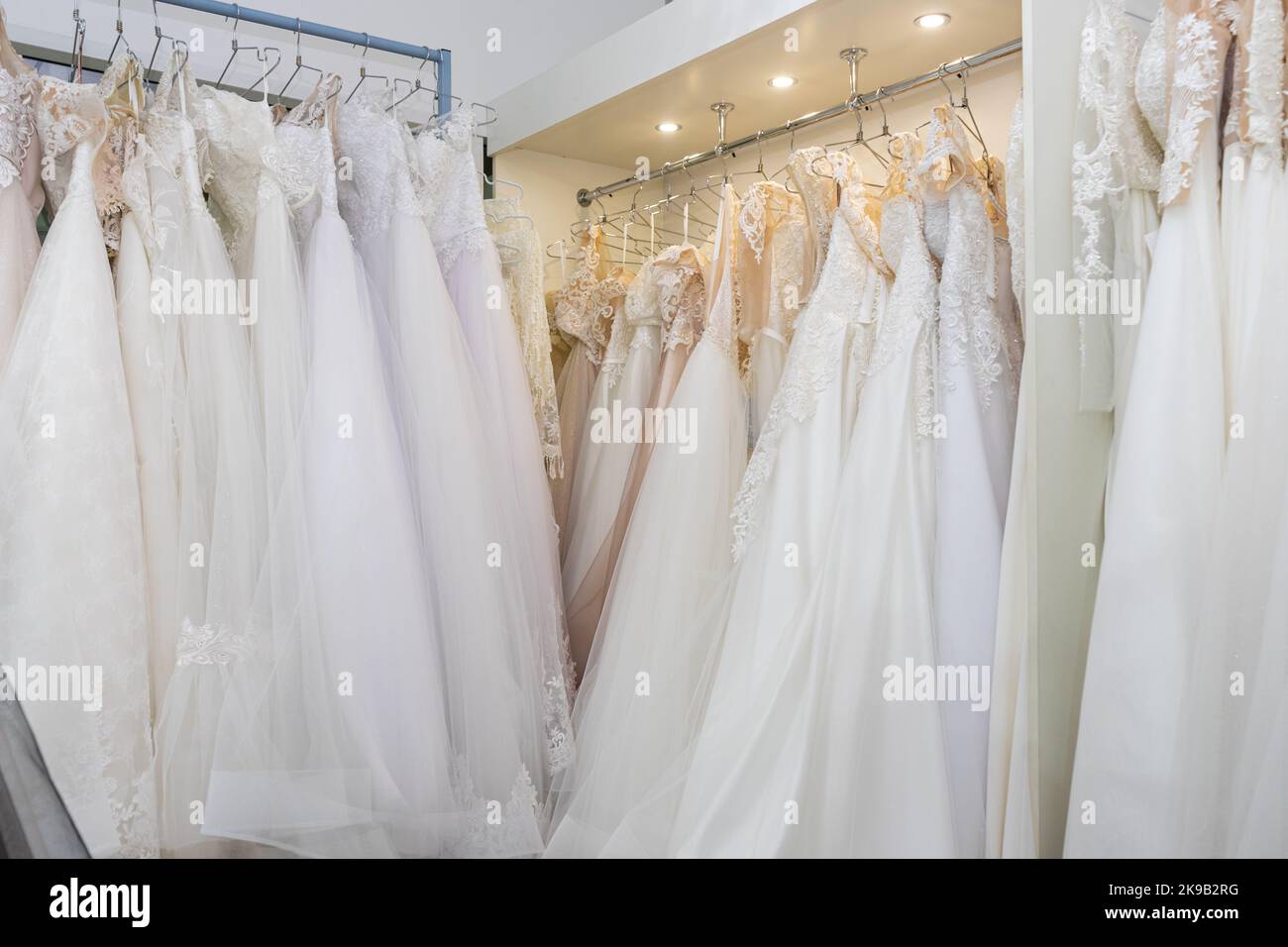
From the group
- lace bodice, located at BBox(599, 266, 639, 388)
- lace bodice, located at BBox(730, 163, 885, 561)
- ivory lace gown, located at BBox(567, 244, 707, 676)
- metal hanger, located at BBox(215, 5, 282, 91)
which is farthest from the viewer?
lace bodice, located at BBox(599, 266, 639, 388)

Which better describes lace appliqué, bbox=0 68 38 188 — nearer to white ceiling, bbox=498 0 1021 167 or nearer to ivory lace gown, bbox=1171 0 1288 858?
white ceiling, bbox=498 0 1021 167

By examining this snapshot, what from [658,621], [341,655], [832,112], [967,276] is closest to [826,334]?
[967,276]

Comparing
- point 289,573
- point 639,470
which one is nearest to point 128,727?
point 289,573

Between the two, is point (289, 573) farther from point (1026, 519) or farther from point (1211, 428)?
point (1211, 428)

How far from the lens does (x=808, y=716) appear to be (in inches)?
53.1

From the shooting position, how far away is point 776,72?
1.86 meters

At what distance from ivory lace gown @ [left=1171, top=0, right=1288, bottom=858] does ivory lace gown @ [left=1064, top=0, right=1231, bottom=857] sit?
0.09ft

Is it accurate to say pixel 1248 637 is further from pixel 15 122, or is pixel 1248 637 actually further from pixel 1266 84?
pixel 15 122

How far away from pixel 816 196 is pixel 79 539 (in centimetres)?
123

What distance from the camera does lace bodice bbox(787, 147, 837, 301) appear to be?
1666 millimetres

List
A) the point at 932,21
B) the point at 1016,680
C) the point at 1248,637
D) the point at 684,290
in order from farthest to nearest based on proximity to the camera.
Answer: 1. the point at 684,290
2. the point at 932,21
3. the point at 1016,680
4. the point at 1248,637

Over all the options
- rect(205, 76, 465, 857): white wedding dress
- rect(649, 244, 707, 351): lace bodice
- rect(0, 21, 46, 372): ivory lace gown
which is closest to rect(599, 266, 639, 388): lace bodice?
rect(649, 244, 707, 351): lace bodice

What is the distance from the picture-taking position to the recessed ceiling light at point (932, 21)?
161 cm

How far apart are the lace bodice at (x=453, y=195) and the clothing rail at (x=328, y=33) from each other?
312mm
